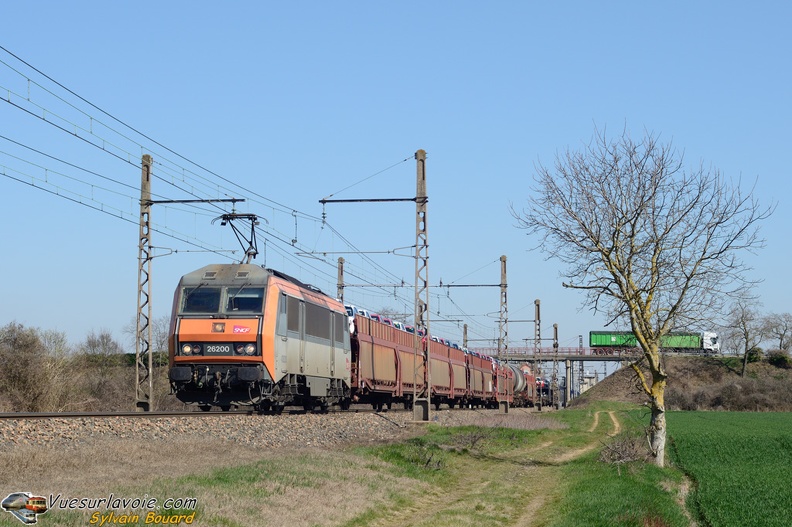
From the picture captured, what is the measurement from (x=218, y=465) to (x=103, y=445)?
2.28 meters

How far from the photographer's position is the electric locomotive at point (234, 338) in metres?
24.2

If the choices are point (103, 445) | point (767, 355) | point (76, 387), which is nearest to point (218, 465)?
point (103, 445)

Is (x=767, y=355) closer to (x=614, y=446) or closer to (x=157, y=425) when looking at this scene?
(x=614, y=446)

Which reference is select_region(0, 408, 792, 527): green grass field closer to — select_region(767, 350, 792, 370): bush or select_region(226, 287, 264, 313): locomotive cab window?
select_region(226, 287, 264, 313): locomotive cab window

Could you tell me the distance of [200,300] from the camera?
25.0m

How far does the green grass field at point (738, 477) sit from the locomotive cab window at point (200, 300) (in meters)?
13.1

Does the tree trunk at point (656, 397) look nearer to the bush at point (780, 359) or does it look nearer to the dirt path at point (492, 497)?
the dirt path at point (492, 497)

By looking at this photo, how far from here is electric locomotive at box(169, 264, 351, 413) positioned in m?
24.2

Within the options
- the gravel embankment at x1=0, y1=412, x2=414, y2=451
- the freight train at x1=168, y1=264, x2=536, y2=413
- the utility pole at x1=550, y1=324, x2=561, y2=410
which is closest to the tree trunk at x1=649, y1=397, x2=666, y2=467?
the gravel embankment at x1=0, y1=412, x2=414, y2=451

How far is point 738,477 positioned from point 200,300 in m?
14.5

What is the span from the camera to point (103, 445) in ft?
53.6

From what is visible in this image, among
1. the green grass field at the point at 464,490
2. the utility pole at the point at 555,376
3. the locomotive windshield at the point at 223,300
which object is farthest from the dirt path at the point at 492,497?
the utility pole at the point at 555,376

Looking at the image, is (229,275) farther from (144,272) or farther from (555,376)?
(555,376)

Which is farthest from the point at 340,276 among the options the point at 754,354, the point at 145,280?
the point at 754,354
